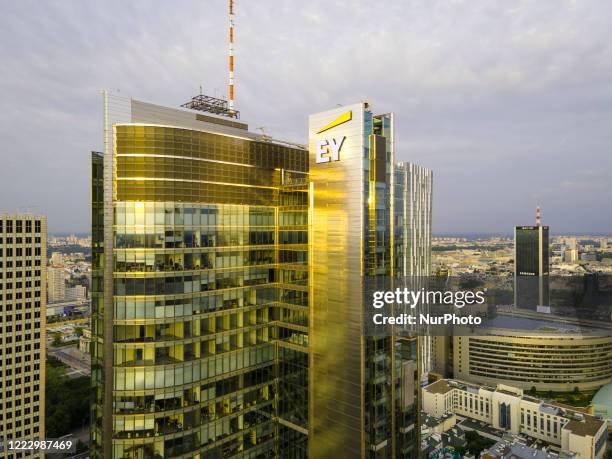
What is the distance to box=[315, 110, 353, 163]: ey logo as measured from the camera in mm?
31361

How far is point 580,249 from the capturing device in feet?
313

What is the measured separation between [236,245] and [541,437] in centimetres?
9364

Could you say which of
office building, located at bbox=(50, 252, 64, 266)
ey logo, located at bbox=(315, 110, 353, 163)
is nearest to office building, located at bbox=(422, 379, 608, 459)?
ey logo, located at bbox=(315, 110, 353, 163)

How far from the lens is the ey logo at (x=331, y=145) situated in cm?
3136

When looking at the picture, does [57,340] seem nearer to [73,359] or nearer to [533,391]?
[73,359]

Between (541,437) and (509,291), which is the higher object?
(509,291)

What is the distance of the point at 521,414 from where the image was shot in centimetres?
9312

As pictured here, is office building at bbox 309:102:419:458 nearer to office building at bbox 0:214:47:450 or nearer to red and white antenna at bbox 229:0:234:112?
red and white antenna at bbox 229:0:234:112

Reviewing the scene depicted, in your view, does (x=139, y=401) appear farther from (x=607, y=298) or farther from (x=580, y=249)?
(x=580, y=249)

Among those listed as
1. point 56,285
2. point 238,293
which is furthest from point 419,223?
point 56,285

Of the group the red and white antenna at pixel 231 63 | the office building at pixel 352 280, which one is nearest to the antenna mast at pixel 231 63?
the red and white antenna at pixel 231 63

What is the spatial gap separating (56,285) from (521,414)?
18856cm

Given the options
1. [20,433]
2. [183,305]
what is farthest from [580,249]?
[20,433]

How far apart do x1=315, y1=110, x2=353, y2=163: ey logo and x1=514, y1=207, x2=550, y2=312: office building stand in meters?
117
